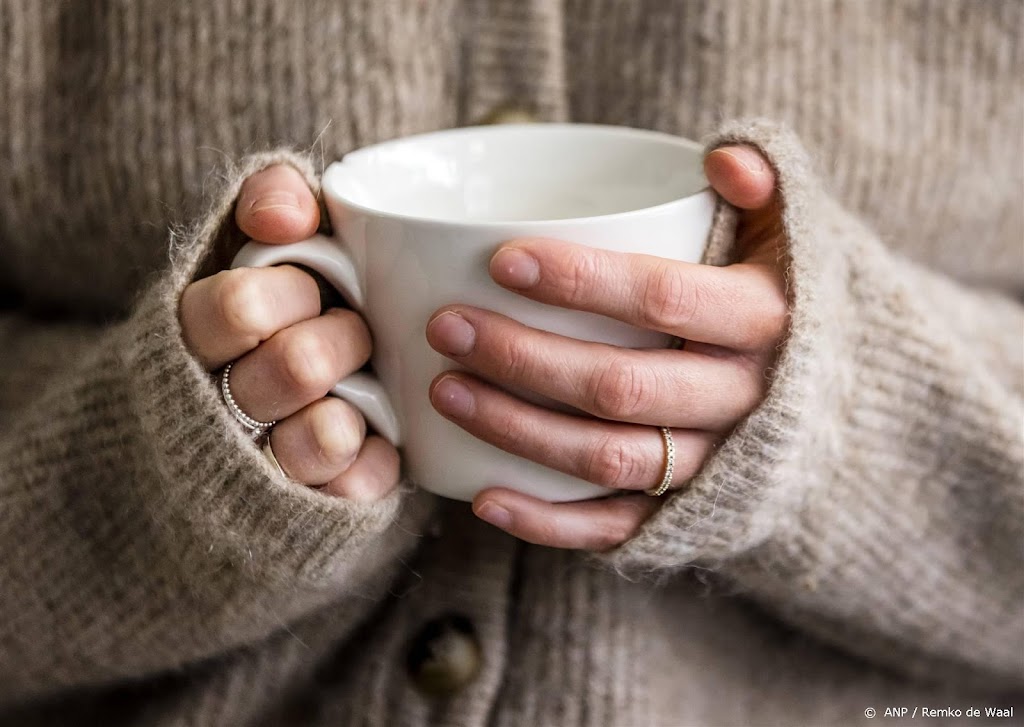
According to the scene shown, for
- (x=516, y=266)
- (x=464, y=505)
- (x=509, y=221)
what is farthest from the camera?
(x=464, y=505)

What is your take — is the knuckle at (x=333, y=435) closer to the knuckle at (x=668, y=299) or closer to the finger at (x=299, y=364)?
the finger at (x=299, y=364)

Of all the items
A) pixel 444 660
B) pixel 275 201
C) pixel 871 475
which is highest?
pixel 275 201

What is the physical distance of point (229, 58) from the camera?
64cm

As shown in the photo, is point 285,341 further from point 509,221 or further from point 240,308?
point 509,221

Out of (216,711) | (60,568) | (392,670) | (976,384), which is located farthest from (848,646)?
(60,568)

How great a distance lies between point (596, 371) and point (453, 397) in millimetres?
78

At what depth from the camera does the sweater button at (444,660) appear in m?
0.64

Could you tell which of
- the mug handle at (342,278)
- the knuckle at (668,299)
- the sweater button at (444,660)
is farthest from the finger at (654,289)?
the sweater button at (444,660)

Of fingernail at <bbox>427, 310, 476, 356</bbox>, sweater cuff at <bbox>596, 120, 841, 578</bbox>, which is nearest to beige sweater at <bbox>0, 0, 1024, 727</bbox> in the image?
sweater cuff at <bbox>596, 120, 841, 578</bbox>

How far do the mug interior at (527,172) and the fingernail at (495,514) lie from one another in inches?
8.2

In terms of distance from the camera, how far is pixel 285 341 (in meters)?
0.45

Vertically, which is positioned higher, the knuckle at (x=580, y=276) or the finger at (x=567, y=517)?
the knuckle at (x=580, y=276)

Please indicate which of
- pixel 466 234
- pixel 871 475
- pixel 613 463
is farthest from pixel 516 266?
pixel 871 475

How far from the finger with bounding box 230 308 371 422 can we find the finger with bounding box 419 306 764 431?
6 cm
